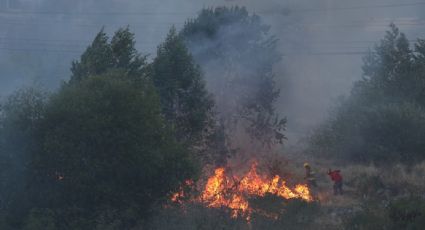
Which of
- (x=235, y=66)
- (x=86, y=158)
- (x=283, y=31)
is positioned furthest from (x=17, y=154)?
(x=283, y=31)

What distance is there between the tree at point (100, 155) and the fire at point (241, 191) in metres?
0.88

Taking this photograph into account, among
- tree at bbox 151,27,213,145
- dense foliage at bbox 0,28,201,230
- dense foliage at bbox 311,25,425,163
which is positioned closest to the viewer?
dense foliage at bbox 0,28,201,230

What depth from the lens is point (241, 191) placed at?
16.8 metres

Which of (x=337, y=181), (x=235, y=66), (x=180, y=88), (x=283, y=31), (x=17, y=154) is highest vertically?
(x=283, y=31)

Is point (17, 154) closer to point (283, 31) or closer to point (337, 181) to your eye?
point (337, 181)

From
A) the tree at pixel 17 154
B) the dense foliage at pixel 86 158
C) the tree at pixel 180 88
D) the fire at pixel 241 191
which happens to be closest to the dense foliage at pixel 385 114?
the fire at pixel 241 191

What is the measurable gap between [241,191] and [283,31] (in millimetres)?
33284

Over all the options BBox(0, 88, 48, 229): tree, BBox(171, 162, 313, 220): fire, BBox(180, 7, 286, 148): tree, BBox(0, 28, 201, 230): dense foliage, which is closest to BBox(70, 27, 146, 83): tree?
BBox(0, 28, 201, 230): dense foliage

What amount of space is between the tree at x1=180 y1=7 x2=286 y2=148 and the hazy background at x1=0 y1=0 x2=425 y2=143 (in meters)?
22.4

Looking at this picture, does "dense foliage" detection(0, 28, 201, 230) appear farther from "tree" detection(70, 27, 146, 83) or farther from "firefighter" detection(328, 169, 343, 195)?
"firefighter" detection(328, 169, 343, 195)

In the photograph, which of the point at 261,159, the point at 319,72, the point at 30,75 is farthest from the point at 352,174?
the point at 319,72

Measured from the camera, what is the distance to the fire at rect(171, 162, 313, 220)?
563 inches

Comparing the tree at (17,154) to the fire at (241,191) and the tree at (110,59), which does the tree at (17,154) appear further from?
the fire at (241,191)

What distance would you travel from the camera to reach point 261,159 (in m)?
22.0
